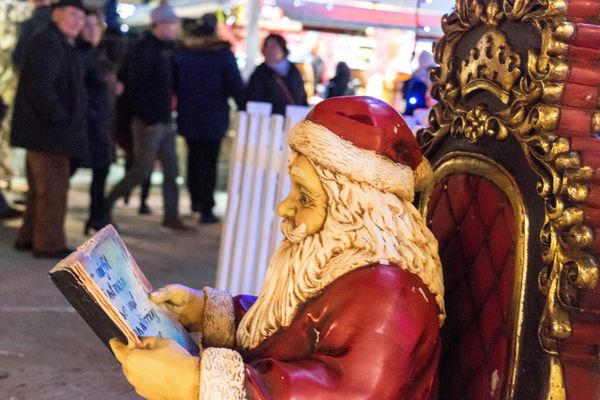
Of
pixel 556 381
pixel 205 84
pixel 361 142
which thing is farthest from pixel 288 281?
pixel 205 84

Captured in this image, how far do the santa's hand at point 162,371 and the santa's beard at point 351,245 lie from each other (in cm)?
27

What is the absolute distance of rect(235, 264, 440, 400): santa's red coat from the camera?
1.74m

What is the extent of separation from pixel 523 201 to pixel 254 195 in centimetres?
246

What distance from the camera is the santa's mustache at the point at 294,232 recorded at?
1.95m

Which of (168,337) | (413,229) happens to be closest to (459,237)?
(413,229)

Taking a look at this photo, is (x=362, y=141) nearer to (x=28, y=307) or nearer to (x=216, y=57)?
(x=28, y=307)

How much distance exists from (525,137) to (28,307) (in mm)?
3550

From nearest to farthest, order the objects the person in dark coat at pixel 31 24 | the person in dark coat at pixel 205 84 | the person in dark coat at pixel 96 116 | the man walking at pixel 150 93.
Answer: the person in dark coat at pixel 96 116 → the man walking at pixel 150 93 → the person in dark coat at pixel 31 24 → the person in dark coat at pixel 205 84

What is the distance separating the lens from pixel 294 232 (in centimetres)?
196

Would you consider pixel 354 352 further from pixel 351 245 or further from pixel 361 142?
pixel 361 142

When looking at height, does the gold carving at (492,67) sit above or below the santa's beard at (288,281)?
above

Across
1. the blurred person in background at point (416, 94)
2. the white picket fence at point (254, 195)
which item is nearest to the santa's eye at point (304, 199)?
the white picket fence at point (254, 195)

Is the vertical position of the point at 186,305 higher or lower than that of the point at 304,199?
lower

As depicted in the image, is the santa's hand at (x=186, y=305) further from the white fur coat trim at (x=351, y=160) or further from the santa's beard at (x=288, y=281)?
the white fur coat trim at (x=351, y=160)
